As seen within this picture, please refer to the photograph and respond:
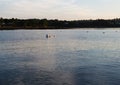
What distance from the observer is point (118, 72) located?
26234 mm

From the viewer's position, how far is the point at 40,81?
73.8ft

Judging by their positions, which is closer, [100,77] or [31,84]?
[31,84]

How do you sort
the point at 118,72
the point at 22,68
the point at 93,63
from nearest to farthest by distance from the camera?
the point at 118,72
the point at 22,68
the point at 93,63

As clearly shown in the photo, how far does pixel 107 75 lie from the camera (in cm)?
2491

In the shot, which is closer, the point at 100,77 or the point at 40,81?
the point at 40,81

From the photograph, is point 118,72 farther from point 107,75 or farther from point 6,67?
point 6,67

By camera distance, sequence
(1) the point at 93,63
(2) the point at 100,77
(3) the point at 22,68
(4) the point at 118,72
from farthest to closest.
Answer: (1) the point at 93,63 → (3) the point at 22,68 → (4) the point at 118,72 → (2) the point at 100,77

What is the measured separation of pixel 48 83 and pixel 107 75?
6.14m

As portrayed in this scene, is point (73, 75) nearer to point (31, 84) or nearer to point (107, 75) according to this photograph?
point (107, 75)

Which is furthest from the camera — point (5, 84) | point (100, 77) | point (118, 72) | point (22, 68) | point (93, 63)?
point (93, 63)

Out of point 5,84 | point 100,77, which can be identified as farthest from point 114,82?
point 5,84

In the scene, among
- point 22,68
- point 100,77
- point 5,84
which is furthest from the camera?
point 22,68

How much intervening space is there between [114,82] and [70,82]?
360cm

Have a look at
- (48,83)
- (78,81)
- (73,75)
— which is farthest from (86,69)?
(48,83)
